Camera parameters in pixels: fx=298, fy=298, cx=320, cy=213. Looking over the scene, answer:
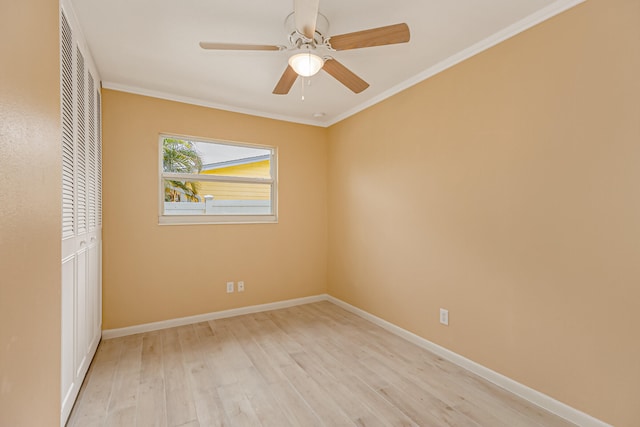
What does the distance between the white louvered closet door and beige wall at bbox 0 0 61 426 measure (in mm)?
289

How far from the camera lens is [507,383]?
2074 millimetres

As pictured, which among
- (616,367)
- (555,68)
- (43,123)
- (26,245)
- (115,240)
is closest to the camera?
(26,245)

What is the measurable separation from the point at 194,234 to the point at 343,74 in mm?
2331

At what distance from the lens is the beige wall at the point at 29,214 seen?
2.83 ft

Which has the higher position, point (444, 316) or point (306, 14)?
point (306, 14)

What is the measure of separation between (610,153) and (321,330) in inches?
106

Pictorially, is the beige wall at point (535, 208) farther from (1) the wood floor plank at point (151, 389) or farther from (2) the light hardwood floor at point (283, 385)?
(1) the wood floor plank at point (151, 389)

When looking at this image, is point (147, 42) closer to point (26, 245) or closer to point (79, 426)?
point (26, 245)

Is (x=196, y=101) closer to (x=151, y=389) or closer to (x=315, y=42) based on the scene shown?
(x=315, y=42)

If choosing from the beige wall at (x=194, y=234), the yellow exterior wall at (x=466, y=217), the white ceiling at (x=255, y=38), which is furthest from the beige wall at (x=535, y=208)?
the beige wall at (x=194, y=234)

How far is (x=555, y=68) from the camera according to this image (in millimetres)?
1848

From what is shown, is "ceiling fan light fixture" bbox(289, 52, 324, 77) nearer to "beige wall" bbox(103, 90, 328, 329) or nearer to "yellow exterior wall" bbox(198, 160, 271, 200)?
"beige wall" bbox(103, 90, 328, 329)

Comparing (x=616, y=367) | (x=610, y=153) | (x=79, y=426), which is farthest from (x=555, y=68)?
(x=79, y=426)

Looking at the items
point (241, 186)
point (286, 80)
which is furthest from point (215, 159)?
point (286, 80)
